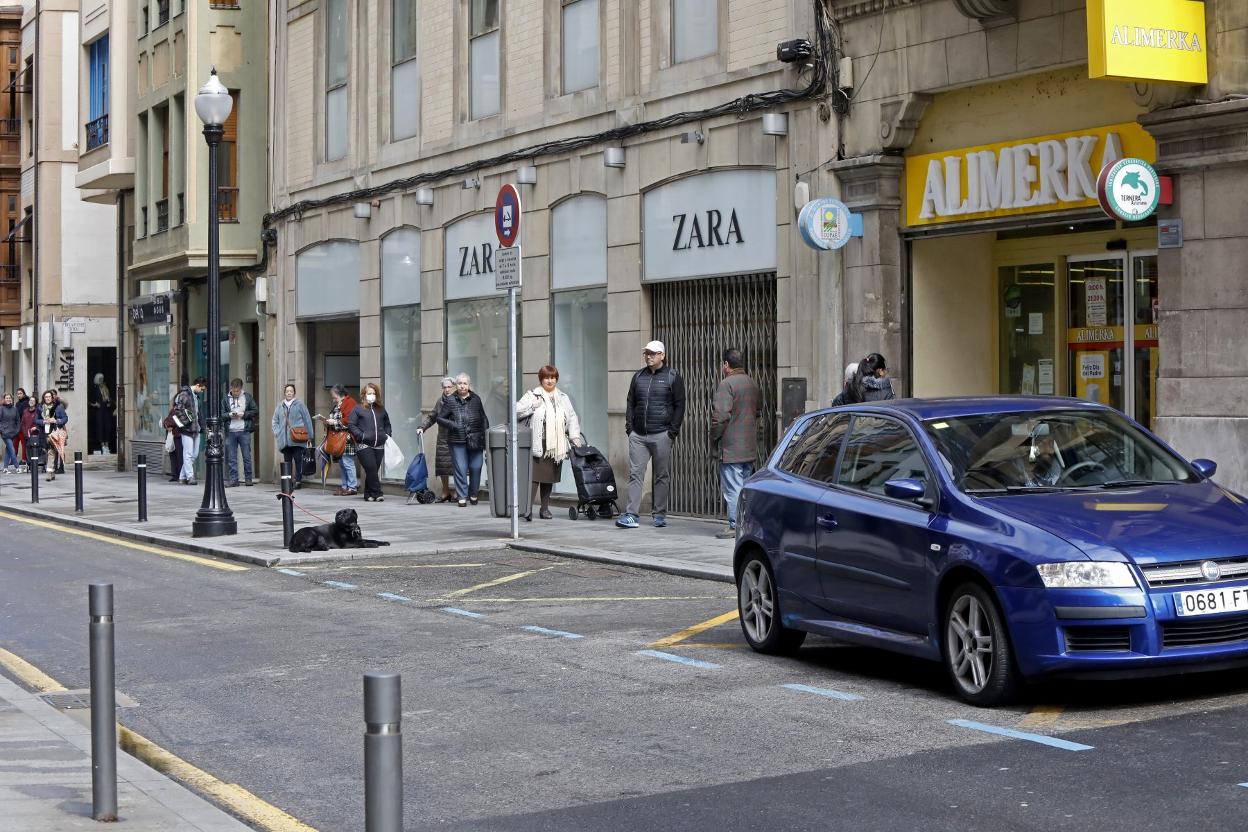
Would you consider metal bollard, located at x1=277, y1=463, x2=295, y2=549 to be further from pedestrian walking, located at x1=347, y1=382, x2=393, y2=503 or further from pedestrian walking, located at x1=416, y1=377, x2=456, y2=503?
pedestrian walking, located at x1=347, y1=382, x2=393, y2=503

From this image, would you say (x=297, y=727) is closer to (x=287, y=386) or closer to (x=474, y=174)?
(x=474, y=174)

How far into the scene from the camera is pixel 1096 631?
7.77 m

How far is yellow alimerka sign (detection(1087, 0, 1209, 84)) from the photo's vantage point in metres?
13.5

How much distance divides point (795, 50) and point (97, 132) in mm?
25818

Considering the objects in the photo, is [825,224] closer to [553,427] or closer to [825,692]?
[553,427]

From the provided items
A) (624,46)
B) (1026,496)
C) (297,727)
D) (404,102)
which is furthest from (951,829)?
(404,102)

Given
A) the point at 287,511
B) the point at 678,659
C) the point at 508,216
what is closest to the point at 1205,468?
the point at 678,659

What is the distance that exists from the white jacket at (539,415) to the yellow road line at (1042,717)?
496 inches

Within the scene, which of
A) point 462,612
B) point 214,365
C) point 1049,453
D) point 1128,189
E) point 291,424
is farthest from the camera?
point 291,424

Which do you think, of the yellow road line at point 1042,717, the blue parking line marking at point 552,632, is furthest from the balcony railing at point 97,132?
the yellow road line at point 1042,717

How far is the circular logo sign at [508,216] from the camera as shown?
17.0m

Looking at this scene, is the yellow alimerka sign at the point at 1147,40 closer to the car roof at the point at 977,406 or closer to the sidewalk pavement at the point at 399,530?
the car roof at the point at 977,406

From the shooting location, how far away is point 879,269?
58.5 feet

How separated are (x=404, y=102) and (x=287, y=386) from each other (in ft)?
16.8
